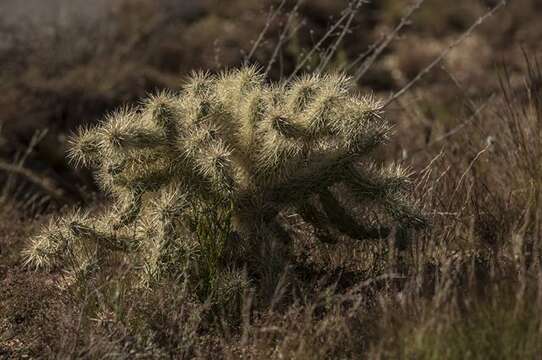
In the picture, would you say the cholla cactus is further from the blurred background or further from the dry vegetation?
the blurred background

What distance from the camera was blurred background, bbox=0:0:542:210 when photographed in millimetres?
7324

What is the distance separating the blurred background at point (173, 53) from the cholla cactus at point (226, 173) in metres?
Result: 1.99

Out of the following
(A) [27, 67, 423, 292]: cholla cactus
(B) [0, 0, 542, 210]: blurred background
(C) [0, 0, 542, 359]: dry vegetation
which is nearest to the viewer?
(C) [0, 0, 542, 359]: dry vegetation

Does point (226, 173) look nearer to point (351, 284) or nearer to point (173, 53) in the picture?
point (351, 284)

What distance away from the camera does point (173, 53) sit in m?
9.79

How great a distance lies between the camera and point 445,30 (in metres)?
12.6

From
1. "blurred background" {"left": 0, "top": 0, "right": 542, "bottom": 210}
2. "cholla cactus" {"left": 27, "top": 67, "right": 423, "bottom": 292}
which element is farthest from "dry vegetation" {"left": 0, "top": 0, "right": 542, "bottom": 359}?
"blurred background" {"left": 0, "top": 0, "right": 542, "bottom": 210}

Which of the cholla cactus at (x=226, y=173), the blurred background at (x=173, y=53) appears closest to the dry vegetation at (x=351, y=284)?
the cholla cactus at (x=226, y=173)

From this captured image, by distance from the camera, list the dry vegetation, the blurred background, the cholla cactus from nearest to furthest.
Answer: the dry vegetation, the cholla cactus, the blurred background

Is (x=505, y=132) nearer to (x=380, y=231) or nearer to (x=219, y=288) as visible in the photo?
(x=380, y=231)

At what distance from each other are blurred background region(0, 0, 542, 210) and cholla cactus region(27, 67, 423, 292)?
1.99 meters

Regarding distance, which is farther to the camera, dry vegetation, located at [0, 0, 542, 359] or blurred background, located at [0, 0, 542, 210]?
blurred background, located at [0, 0, 542, 210]

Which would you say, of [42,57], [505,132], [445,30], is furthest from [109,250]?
[445,30]

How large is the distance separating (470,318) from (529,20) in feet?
34.5
